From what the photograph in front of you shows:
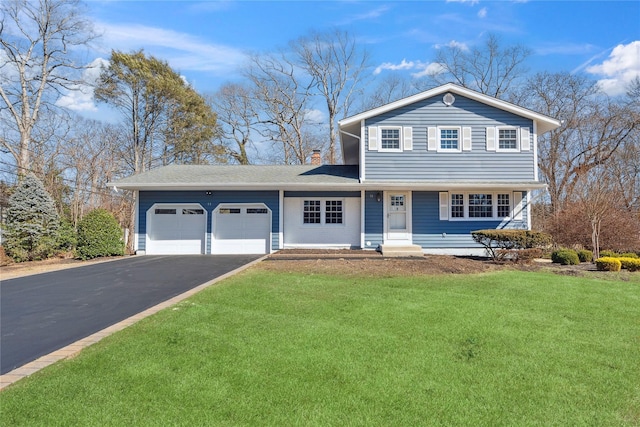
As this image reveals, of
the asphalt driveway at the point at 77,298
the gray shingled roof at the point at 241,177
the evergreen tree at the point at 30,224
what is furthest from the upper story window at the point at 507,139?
the evergreen tree at the point at 30,224

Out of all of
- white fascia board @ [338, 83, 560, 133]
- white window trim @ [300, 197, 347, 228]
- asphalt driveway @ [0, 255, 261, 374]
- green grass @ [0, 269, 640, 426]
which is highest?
white fascia board @ [338, 83, 560, 133]

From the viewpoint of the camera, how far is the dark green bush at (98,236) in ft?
43.9

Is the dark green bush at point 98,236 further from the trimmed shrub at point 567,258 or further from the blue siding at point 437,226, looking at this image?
the trimmed shrub at point 567,258

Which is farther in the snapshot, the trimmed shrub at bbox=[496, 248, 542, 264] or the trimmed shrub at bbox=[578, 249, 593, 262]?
the trimmed shrub at bbox=[578, 249, 593, 262]

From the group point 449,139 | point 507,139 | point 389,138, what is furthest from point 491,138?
point 389,138

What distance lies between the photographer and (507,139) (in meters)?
14.4

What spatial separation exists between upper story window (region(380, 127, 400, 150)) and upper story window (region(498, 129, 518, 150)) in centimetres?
407

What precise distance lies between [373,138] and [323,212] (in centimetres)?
362

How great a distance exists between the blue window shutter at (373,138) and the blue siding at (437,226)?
2.48m

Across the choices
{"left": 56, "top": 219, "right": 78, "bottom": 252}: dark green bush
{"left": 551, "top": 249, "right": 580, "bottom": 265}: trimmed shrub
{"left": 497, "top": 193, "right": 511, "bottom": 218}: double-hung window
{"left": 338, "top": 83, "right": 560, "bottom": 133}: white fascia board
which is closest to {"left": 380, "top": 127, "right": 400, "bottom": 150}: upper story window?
{"left": 338, "top": 83, "right": 560, "bottom": 133}: white fascia board

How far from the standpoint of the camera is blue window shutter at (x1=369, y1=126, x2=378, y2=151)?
14352 mm

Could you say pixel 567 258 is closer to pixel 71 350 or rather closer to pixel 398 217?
pixel 398 217

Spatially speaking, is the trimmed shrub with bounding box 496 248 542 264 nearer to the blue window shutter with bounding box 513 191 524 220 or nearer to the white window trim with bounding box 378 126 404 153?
the blue window shutter with bounding box 513 191 524 220

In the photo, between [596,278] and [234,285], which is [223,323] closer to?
[234,285]
